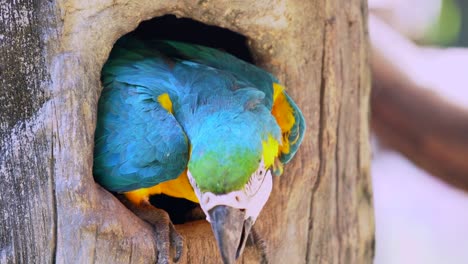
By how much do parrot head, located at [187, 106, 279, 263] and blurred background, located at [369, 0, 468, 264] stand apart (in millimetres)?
1075

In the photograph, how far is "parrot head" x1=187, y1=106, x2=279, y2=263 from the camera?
3.87 ft

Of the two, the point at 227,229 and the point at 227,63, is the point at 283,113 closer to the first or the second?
the point at 227,63

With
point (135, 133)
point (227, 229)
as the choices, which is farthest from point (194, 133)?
point (227, 229)

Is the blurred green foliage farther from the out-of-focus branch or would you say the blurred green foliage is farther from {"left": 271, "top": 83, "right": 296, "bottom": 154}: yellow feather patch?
{"left": 271, "top": 83, "right": 296, "bottom": 154}: yellow feather patch

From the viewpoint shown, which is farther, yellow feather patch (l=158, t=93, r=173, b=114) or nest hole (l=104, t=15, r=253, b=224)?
nest hole (l=104, t=15, r=253, b=224)

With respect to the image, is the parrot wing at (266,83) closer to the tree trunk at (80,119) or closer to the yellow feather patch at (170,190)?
the tree trunk at (80,119)

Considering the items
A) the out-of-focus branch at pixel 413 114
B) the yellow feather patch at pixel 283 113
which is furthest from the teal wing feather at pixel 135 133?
the out-of-focus branch at pixel 413 114

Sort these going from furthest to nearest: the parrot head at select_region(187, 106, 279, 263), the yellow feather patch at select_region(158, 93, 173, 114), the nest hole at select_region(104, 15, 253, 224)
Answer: the nest hole at select_region(104, 15, 253, 224)
the yellow feather patch at select_region(158, 93, 173, 114)
the parrot head at select_region(187, 106, 279, 263)

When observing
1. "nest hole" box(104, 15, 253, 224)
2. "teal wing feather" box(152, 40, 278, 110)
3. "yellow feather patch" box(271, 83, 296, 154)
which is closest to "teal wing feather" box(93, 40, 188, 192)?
"teal wing feather" box(152, 40, 278, 110)

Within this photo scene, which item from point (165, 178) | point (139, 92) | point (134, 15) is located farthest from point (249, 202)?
point (134, 15)

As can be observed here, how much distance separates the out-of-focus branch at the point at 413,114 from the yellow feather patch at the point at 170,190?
95cm

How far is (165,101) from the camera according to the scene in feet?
4.69

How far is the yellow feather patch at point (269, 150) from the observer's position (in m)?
1.28

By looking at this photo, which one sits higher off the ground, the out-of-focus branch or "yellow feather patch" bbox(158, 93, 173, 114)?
"yellow feather patch" bbox(158, 93, 173, 114)
